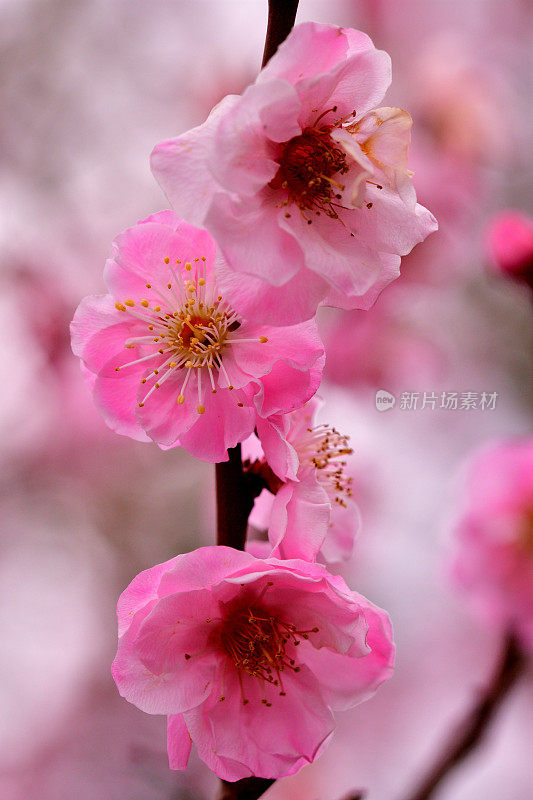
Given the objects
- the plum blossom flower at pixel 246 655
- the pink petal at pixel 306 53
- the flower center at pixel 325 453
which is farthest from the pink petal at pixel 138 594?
the pink petal at pixel 306 53

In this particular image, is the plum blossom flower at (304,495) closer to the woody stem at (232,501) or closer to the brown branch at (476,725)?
the woody stem at (232,501)

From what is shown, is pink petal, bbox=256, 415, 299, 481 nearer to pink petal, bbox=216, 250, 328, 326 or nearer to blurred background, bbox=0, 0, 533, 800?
pink petal, bbox=216, 250, 328, 326

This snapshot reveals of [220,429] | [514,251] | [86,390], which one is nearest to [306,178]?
[220,429]

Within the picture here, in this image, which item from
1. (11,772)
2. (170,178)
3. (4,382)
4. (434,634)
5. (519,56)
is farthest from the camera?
(434,634)

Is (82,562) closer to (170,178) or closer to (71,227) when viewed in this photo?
(71,227)

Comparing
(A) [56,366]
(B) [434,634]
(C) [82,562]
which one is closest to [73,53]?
(A) [56,366]
